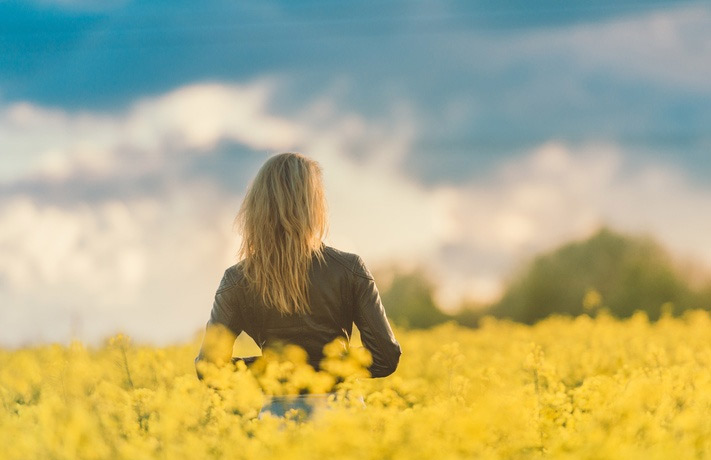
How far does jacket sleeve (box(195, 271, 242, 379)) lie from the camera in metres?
3.72

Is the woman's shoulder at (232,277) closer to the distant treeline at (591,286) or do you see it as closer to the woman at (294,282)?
the woman at (294,282)

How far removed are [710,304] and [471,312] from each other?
610 centimetres

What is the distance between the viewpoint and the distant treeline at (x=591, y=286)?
2162cm

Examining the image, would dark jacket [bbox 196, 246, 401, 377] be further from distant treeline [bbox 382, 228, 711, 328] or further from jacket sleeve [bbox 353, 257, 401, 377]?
distant treeline [bbox 382, 228, 711, 328]

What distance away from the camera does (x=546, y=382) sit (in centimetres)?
558

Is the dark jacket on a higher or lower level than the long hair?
lower

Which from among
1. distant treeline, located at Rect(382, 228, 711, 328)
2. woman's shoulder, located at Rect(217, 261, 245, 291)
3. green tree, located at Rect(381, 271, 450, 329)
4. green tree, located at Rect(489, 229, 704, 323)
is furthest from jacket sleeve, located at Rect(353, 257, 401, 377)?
green tree, located at Rect(381, 271, 450, 329)

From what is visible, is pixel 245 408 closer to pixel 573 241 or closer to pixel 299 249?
pixel 299 249

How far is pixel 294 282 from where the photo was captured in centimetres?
364

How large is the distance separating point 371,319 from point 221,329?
670 mm

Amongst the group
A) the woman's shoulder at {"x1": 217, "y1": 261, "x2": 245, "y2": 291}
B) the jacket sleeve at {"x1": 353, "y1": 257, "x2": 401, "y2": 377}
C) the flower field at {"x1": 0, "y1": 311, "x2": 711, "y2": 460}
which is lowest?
the flower field at {"x1": 0, "y1": 311, "x2": 711, "y2": 460}

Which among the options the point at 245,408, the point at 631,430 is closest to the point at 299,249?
the point at 245,408

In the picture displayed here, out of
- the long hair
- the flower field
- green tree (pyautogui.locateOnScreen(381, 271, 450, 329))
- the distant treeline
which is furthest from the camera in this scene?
green tree (pyautogui.locateOnScreen(381, 271, 450, 329))

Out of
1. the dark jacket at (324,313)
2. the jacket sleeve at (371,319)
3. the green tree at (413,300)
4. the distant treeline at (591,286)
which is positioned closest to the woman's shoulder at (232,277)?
the dark jacket at (324,313)
